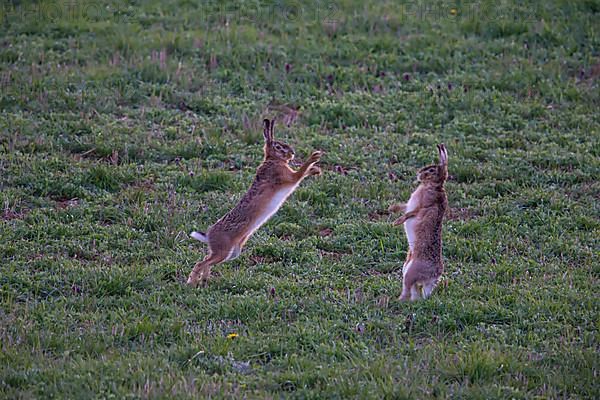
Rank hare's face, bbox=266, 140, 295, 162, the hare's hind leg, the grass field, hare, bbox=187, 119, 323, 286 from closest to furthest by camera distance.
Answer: the grass field
the hare's hind leg
hare, bbox=187, 119, 323, 286
hare's face, bbox=266, 140, 295, 162

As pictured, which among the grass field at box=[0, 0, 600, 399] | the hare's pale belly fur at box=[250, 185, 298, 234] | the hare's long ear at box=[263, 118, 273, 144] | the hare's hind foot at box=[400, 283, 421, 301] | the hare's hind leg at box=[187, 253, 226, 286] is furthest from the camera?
the hare's long ear at box=[263, 118, 273, 144]

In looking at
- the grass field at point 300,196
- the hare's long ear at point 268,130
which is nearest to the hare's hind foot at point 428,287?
the grass field at point 300,196

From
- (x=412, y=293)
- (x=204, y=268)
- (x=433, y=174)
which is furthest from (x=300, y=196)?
(x=412, y=293)

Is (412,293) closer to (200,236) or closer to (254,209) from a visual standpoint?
(254,209)

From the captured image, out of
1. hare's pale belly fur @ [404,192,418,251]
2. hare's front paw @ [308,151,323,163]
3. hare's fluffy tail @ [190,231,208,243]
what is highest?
hare's front paw @ [308,151,323,163]

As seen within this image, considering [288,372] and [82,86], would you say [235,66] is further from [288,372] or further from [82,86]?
[288,372]

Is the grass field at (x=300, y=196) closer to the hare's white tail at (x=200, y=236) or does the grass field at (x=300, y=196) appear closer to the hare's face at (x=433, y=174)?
the hare's white tail at (x=200, y=236)

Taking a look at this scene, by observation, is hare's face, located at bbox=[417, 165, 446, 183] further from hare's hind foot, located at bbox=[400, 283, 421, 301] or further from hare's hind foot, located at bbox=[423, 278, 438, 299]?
hare's hind foot, located at bbox=[400, 283, 421, 301]

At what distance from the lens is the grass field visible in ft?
22.9

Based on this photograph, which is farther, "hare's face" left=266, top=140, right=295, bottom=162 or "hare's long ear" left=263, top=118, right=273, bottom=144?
"hare's face" left=266, top=140, right=295, bottom=162

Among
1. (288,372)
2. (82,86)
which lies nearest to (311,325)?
(288,372)

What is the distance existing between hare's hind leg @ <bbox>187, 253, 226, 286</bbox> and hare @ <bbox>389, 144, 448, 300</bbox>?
65.7 inches

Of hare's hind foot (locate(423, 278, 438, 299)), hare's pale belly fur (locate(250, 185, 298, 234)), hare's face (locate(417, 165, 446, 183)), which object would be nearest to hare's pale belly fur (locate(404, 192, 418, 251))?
hare's face (locate(417, 165, 446, 183))

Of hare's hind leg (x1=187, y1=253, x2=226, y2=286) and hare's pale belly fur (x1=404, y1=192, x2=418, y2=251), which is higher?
hare's pale belly fur (x1=404, y1=192, x2=418, y2=251)
